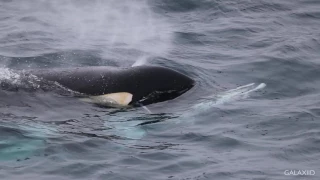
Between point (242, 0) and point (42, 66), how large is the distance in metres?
8.64

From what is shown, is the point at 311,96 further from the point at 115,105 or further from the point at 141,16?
the point at 141,16

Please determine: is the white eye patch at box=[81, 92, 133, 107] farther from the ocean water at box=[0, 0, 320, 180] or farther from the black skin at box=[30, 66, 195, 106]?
the ocean water at box=[0, 0, 320, 180]

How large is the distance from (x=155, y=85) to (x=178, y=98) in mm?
544

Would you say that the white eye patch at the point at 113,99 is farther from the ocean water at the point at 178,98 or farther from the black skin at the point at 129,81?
the ocean water at the point at 178,98

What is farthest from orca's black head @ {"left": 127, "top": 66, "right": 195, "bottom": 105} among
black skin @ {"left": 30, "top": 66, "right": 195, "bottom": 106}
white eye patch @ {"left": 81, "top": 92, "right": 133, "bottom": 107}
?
white eye patch @ {"left": 81, "top": 92, "right": 133, "bottom": 107}

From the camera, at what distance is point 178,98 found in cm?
1406

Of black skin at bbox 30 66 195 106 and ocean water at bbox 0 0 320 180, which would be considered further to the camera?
black skin at bbox 30 66 195 106

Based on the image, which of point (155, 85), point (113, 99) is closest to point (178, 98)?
point (155, 85)

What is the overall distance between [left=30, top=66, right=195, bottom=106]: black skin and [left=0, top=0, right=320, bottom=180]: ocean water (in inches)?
8.8

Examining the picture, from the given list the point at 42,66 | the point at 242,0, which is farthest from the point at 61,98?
the point at 242,0

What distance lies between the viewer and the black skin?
13.8 meters

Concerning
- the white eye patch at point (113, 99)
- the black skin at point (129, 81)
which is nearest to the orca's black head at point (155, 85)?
the black skin at point (129, 81)

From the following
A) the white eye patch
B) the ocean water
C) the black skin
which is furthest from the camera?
the black skin

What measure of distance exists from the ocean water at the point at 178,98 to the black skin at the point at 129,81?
22 centimetres
